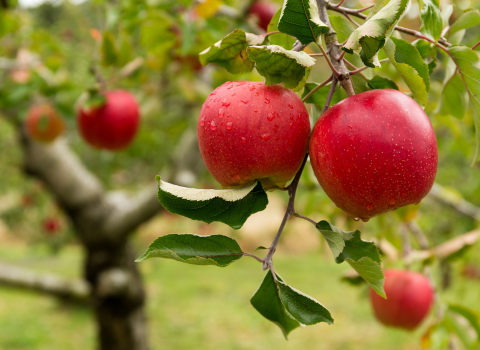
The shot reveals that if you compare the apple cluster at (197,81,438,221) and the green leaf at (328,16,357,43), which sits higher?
the green leaf at (328,16,357,43)

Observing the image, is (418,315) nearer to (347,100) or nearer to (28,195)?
(347,100)

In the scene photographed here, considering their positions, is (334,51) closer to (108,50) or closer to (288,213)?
(288,213)

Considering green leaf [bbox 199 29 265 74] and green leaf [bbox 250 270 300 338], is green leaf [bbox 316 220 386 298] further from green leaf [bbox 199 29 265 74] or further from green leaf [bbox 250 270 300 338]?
green leaf [bbox 199 29 265 74]

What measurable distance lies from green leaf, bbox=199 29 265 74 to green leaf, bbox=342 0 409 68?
5.4 inches

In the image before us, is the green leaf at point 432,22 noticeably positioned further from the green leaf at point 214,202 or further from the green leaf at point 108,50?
the green leaf at point 108,50

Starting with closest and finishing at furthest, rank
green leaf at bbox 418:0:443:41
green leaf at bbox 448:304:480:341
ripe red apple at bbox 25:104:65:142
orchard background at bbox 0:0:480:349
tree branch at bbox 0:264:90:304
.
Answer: green leaf at bbox 418:0:443:41 → green leaf at bbox 448:304:480:341 → orchard background at bbox 0:0:480:349 → ripe red apple at bbox 25:104:65:142 → tree branch at bbox 0:264:90:304

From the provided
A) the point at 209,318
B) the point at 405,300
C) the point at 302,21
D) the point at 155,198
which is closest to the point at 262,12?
the point at 155,198

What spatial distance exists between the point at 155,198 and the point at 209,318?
2.55 m

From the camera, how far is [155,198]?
1.85m

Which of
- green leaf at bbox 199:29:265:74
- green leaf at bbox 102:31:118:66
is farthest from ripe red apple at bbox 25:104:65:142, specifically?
green leaf at bbox 199:29:265:74

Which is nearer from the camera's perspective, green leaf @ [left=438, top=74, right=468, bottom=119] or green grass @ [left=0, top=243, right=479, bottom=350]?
green leaf @ [left=438, top=74, right=468, bottom=119]

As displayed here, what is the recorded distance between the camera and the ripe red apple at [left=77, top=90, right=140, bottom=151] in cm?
135

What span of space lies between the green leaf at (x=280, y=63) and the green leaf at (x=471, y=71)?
0.21 metres

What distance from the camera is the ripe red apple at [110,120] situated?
1351 millimetres
